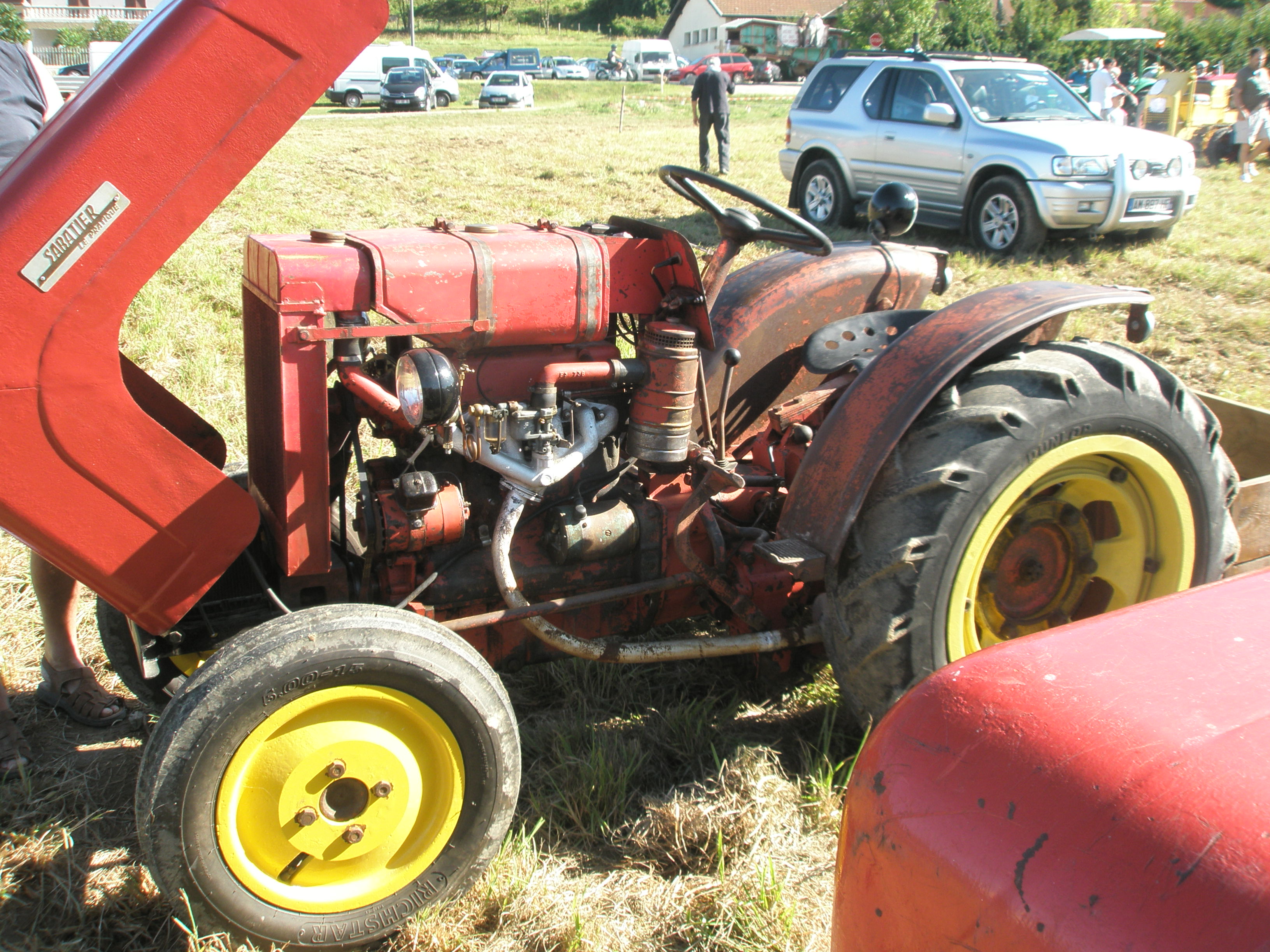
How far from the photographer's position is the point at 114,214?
73.0 inches

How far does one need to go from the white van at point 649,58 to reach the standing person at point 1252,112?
30.0 metres

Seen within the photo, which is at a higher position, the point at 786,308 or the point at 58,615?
the point at 786,308

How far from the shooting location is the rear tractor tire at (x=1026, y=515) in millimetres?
2334

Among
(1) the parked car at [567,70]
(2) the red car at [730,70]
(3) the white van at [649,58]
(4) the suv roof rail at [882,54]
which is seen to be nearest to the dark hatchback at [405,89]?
(2) the red car at [730,70]

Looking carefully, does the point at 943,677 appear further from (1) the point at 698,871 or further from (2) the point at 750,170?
(2) the point at 750,170

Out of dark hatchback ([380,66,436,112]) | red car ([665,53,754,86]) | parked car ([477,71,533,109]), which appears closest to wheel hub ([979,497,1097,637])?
dark hatchback ([380,66,436,112])

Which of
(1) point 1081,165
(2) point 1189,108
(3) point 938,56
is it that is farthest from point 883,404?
(2) point 1189,108

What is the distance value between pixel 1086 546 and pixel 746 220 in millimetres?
1256

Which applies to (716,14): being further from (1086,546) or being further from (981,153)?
(1086,546)

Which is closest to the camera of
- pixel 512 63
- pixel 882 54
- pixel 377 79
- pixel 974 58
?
pixel 974 58

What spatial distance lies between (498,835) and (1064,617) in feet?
5.31

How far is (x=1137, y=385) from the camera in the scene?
8.12 ft

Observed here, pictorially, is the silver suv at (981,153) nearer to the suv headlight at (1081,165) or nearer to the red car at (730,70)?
the suv headlight at (1081,165)

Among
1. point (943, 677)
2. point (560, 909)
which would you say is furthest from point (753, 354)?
point (943, 677)
